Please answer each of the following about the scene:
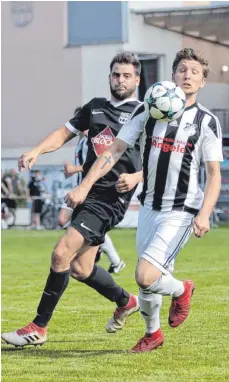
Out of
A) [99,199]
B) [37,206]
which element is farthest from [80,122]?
[37,206]

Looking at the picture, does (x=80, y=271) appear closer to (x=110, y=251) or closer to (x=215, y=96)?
(x=110, y=251)

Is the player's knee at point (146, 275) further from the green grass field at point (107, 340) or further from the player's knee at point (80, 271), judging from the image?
the player's knee at point (80, 271)

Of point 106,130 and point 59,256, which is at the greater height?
point 106,130

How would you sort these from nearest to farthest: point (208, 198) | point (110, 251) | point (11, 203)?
point (208, 198)
point (110, 251)
point (11, 203)

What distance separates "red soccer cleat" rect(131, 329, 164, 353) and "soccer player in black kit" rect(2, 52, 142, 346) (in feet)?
2.58

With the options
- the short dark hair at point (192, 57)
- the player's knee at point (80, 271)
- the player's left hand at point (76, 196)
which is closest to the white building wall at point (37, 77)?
the player's knee at point (80, 271)

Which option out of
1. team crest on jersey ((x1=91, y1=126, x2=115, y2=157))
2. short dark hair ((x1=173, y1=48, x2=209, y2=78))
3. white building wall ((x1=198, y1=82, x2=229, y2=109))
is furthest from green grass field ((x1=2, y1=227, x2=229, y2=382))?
white building wall ((x1=198, y1=82, x2=229, y2=109))

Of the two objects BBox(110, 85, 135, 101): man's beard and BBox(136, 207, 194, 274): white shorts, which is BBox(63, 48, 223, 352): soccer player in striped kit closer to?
BBox(136, 207, 194, 274): white shorts

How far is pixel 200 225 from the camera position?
7.23 meters

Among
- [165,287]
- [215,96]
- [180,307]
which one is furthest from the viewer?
[215,96]

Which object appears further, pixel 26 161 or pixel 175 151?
pixel 26 161

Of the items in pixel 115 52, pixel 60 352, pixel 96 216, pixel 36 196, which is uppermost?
pixel 96 216

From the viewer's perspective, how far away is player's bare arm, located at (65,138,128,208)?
7555mm

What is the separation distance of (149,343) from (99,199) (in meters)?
1.42
